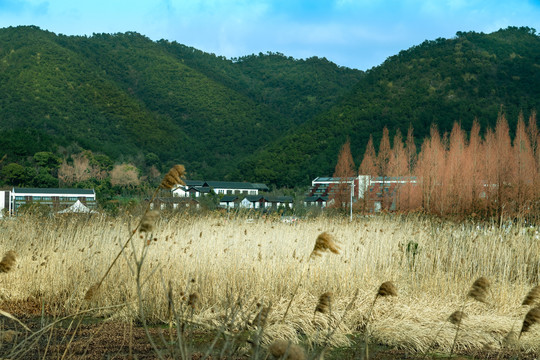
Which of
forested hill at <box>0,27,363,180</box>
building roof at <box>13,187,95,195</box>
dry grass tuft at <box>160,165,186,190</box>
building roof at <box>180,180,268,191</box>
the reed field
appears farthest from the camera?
forested hill at <box>0,27,363,180</box>

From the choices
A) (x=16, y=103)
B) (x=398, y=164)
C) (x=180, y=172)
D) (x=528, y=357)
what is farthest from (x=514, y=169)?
(x=16, y=103)

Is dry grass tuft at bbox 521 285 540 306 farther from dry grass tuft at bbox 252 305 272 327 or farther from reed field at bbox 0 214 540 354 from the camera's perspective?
reed field at bbox 0 214 540 354

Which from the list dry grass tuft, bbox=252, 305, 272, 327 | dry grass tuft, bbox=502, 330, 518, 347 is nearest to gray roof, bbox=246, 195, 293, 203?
dry grass tuft, bbox=502, 330, 518, 347

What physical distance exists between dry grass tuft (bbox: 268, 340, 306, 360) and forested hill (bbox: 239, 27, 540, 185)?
168ft

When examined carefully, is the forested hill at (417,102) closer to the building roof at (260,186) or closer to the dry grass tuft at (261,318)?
the building roof at (260,186)

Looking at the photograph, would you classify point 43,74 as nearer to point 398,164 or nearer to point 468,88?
point 468,88

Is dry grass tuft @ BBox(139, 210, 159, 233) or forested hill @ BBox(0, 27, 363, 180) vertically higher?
forested hill @ BBox(0, 27, 363, 180)

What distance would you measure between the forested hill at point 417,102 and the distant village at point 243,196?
3520 mm

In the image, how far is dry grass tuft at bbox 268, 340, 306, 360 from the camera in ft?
4.35

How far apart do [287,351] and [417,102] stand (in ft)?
197

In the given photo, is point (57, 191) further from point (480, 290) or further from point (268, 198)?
point (480, 290)

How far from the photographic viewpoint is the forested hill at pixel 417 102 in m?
54.2

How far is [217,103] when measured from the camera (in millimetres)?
84812

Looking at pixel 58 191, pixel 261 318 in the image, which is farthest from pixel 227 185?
pixel 261 318
